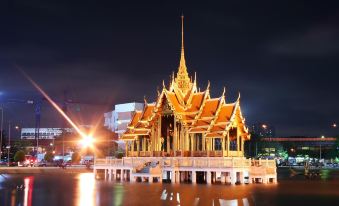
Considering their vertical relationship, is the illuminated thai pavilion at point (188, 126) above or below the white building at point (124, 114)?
below

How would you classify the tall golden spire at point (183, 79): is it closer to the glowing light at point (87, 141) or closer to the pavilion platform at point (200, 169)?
the pavilion platform at point (200, 169)

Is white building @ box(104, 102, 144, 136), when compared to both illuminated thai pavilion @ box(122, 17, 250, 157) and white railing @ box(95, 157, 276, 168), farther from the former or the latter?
white railing @ box(95, 157, 276, 168)

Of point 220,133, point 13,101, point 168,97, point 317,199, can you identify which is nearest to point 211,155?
point 220,133

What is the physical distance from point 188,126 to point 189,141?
5.26ft

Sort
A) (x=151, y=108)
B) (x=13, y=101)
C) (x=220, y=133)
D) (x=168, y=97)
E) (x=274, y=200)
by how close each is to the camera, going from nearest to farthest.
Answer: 1. (x=274, y=200)
2. (x=220, y=133)
3. (x=168, y=97)
4. (x=151, y=108)
5. (x=13, y=101)

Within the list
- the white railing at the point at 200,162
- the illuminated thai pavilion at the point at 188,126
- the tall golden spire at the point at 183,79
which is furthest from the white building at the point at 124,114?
the white railing at the point at 200,162

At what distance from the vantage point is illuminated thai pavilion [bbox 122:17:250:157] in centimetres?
4862

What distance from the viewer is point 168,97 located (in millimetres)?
50844

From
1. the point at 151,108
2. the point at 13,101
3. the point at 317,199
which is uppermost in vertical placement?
the point at 13,101

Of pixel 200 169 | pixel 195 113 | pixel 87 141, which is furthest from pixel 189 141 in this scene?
pixel 87 141

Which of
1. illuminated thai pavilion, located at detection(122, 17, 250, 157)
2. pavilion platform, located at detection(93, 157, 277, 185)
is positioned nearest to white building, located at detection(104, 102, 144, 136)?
illuminated thai pavilion, located at detection(122, 17, 250, 157)

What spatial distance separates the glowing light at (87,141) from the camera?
133500 mm

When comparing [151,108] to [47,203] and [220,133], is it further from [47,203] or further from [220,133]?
[47,203]

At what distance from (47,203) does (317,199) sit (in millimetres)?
17127
